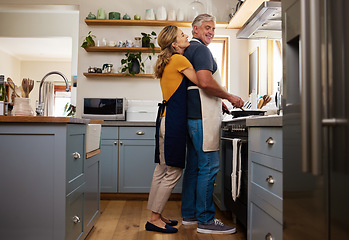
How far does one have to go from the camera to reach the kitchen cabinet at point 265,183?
1.59 m

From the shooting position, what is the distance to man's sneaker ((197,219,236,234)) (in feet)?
7.85

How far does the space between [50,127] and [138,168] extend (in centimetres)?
207

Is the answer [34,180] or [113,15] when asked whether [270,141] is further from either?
[113,15]

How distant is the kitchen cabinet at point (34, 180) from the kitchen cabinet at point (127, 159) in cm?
196

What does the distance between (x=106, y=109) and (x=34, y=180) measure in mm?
2224

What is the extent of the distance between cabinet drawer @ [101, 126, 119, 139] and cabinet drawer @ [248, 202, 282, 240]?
1.98 meters

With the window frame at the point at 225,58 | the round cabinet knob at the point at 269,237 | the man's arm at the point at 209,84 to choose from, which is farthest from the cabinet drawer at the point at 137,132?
the round cabinet knob at the point at 269,237

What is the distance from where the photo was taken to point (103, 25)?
4.21 m

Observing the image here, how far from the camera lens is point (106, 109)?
12.4 ft

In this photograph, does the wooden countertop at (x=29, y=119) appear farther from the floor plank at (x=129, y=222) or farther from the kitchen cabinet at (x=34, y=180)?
the floor plank at (x=129, y=222)

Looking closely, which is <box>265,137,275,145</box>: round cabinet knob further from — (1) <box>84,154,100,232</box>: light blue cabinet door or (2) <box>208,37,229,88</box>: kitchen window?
(2) <box>208,37,229,88</box>: kitchen window

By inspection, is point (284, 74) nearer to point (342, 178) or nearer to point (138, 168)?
point (342, 178)

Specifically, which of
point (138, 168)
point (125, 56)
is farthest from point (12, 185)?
point (125, 56)

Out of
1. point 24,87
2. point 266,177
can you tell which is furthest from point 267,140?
point 24,87
